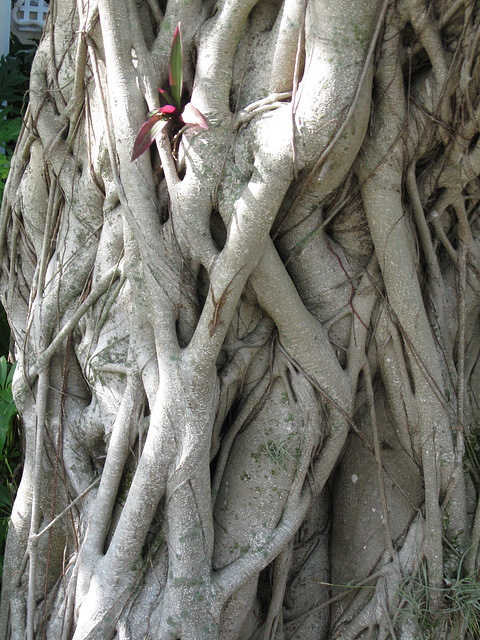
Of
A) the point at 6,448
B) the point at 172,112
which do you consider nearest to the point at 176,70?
the point at 172,112

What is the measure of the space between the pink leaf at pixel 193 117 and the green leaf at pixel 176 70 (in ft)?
0.20

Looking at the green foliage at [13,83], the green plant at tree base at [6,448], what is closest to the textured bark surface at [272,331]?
the green plant at tree base at [6,448]

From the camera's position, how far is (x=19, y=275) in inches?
102

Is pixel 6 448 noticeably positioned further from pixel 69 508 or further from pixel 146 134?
→ pixel 146 134

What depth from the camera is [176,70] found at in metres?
1.79

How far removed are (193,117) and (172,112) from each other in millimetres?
129

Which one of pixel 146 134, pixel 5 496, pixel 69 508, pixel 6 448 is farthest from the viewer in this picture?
pixel 6 448

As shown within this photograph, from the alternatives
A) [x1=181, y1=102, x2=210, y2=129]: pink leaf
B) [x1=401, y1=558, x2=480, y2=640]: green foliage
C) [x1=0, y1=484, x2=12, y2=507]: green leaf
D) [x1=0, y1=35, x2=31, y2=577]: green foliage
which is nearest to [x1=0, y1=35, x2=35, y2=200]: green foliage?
[x1=0, y1=35, x2=31, y2=577]: green foliage

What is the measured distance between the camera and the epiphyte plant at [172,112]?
1.75 meters

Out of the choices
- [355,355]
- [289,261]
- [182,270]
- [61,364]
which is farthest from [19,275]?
[355,355]

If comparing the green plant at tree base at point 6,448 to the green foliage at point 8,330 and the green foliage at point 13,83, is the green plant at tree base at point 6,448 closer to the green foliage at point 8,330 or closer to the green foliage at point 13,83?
the green foliage at point 8,330

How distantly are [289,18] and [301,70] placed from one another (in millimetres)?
150

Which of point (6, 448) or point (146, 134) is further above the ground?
point (146, 134)

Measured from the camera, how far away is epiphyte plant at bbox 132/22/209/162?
1.75 metres
